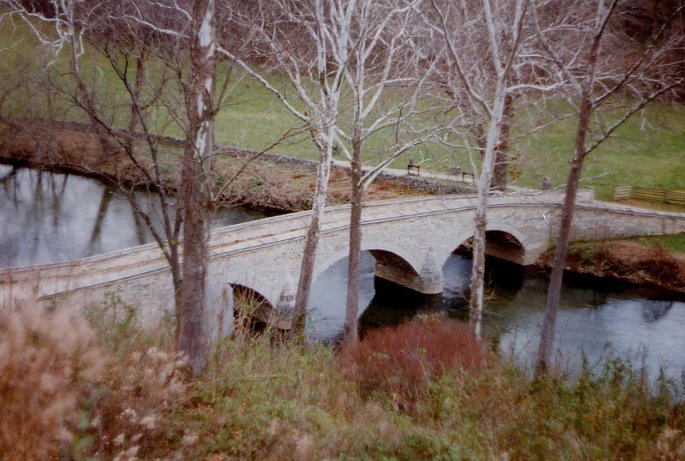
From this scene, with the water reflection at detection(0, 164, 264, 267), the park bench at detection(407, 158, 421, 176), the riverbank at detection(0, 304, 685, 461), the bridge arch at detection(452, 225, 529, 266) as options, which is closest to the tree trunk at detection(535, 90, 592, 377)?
the riverbank at detection(0, 304, 685, 461)

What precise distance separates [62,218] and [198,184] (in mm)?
19159

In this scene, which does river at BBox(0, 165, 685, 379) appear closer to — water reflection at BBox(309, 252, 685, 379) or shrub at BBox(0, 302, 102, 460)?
water reflection at BBox(309, 252, 685, 379)

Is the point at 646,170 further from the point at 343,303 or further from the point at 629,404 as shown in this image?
the point at 629,404

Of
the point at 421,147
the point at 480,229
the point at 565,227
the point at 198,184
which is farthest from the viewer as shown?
the point at 421,147

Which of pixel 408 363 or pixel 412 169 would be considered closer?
pixel 408 363

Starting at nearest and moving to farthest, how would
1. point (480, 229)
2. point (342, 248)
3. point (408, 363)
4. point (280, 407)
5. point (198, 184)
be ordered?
point (280, 407) → point (198, 184) → point (408, 363) → point (480, 229) → point (342, 248)

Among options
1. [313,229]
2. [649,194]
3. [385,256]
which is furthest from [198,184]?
[649,194]

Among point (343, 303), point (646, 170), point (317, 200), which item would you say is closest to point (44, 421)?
point (317, 200)

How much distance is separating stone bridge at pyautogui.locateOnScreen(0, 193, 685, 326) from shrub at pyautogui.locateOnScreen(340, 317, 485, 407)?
238 cm

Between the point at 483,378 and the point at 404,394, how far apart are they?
104cm

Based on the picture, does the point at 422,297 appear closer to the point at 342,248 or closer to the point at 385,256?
the point at 385,256

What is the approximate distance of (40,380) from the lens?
12.7 feet

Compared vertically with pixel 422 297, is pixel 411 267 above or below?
above

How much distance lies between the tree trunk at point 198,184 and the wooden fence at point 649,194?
25459 millimetres
